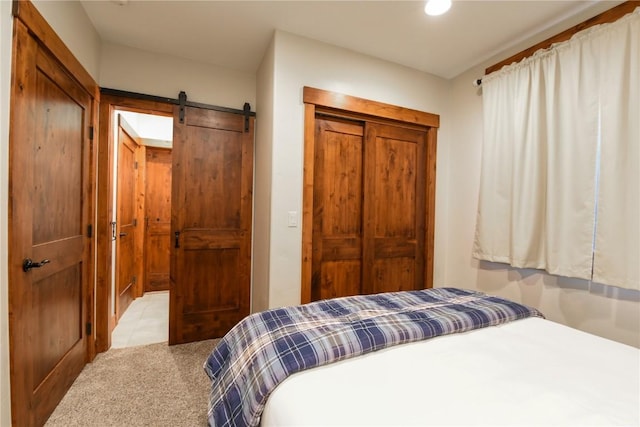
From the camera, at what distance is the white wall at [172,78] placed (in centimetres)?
238

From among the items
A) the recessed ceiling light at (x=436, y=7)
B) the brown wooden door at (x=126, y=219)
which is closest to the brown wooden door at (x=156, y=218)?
the brown wooden door at (x=126, y=219)

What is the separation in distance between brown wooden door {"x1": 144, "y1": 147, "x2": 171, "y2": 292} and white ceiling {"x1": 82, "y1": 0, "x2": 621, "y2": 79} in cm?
200

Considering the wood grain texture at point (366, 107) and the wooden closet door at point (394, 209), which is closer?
the wood grain texture at point (366, 107)

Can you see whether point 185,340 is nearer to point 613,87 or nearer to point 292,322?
point 292,322

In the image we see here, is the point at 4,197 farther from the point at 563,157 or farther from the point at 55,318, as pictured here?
the point at 563,157

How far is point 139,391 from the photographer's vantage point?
74.5 inches

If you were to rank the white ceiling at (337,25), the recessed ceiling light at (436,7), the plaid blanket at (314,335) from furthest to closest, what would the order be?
the white ceiling at (337,25) → the recessed ceiling light at (436,7) → the plaid blanket at (314,335)

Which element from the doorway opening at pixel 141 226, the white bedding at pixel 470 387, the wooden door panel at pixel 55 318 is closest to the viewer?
the white bedding at pixel 470 387

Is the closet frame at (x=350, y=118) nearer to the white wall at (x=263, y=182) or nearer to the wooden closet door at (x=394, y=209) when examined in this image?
the wooden closet door at (x=394, y=209)

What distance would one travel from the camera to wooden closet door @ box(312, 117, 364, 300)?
2.46m

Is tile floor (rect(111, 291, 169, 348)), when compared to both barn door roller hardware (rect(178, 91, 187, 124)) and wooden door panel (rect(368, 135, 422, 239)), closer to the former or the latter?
barn door roller hardware (rect(178, 91, 187, 124))

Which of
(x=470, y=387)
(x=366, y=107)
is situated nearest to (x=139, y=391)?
(x=470, y=387)

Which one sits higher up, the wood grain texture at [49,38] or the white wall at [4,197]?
the wood grain texture at [49,38]

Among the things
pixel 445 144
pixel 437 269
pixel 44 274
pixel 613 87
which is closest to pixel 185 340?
pixel 44 274
